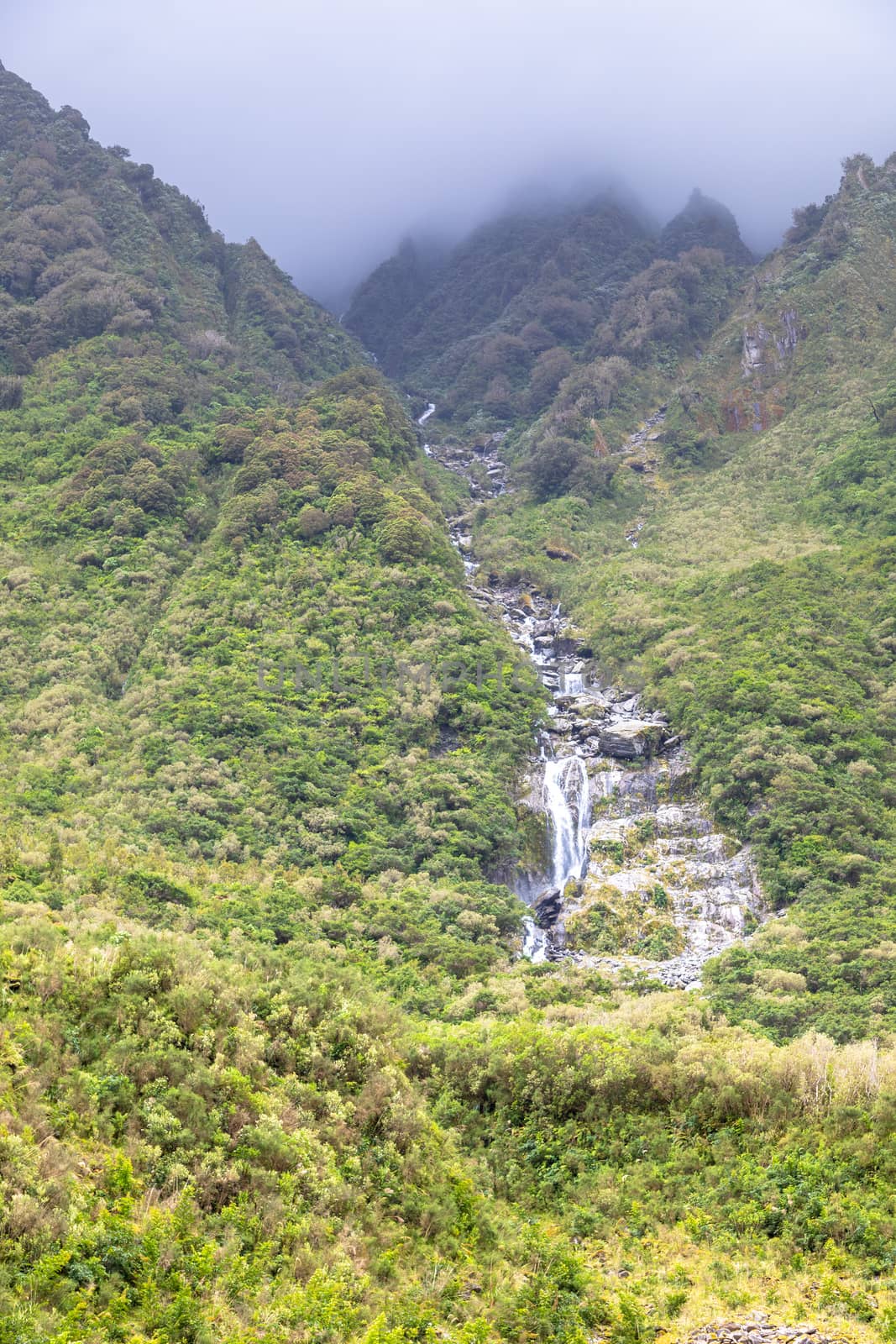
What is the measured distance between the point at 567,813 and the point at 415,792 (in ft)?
25.5

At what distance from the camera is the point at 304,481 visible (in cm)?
6006

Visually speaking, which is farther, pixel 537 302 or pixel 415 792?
A: pixel 537 302

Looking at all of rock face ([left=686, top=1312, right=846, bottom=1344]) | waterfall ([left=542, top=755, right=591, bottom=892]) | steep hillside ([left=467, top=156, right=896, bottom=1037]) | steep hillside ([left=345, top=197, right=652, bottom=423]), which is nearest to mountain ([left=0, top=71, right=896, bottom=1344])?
rock face ([left=686, top=1312, right=846, bottom=1344])

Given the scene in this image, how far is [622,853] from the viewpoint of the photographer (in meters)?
40.4

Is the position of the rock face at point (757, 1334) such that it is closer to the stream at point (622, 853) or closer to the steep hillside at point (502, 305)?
the stream at point (622, 853)

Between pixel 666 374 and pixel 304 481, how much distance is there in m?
49.8

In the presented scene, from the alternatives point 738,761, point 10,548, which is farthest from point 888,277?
point 10,548

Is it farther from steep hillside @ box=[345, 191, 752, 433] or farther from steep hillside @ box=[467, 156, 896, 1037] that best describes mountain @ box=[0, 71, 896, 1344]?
steep hillside @ box=[345, 191, 752, 433]

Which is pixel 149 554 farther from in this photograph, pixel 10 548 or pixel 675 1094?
pixel 675 1094

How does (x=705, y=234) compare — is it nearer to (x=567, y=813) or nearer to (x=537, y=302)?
(x=537, y=302)

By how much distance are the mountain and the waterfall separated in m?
1.00

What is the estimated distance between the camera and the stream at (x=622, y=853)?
1383 inches

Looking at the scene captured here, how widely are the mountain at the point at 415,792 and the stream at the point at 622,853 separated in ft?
1.30

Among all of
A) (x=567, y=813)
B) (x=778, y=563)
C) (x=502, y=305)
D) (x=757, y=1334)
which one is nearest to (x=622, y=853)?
(x=567, y=813)
